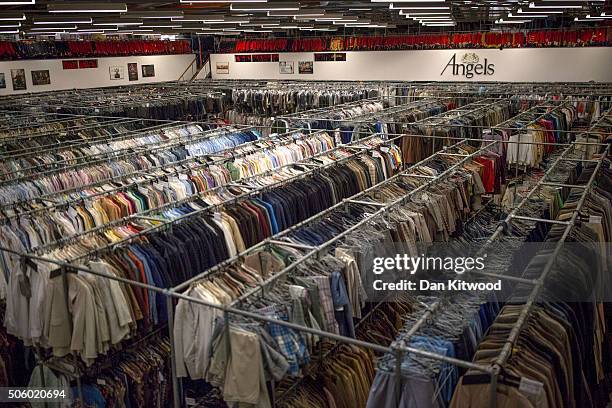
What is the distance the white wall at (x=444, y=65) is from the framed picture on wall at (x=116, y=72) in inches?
231

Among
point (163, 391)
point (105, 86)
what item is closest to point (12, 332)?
point (163, 391)

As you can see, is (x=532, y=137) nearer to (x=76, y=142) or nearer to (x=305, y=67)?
(x=76, y=142)

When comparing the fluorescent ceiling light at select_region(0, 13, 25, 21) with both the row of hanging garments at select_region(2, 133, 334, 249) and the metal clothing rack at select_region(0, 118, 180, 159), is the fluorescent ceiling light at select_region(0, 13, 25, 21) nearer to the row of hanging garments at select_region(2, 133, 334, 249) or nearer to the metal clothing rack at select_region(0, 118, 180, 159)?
the metal clothing rack at select_region(0, 118, 180, 159)

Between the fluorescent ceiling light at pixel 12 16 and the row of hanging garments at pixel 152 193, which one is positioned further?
the fluorescent ceiling light at pixel 12 16

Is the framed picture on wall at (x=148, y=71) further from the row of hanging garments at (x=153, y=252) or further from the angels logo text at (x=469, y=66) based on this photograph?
the row of hanging garments at (x=153, y=252)

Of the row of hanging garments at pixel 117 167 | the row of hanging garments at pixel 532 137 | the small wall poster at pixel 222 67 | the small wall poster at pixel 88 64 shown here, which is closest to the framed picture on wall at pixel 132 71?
the small wall poster at pixel 88 64

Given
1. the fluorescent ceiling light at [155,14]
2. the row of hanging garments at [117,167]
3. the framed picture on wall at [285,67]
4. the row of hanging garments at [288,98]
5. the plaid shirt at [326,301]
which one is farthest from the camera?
the framed picture on wall at [285,67]

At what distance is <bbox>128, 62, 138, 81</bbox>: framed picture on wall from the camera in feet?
93.5

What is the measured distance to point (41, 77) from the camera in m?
24.6

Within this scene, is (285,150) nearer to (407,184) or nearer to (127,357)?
(407,184)

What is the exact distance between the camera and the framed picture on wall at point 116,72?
27656 mm

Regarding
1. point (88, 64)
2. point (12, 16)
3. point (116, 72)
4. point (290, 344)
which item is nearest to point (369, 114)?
point (12, 16)

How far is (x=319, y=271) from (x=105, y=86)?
25.8 meters

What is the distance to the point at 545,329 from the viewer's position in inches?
143
